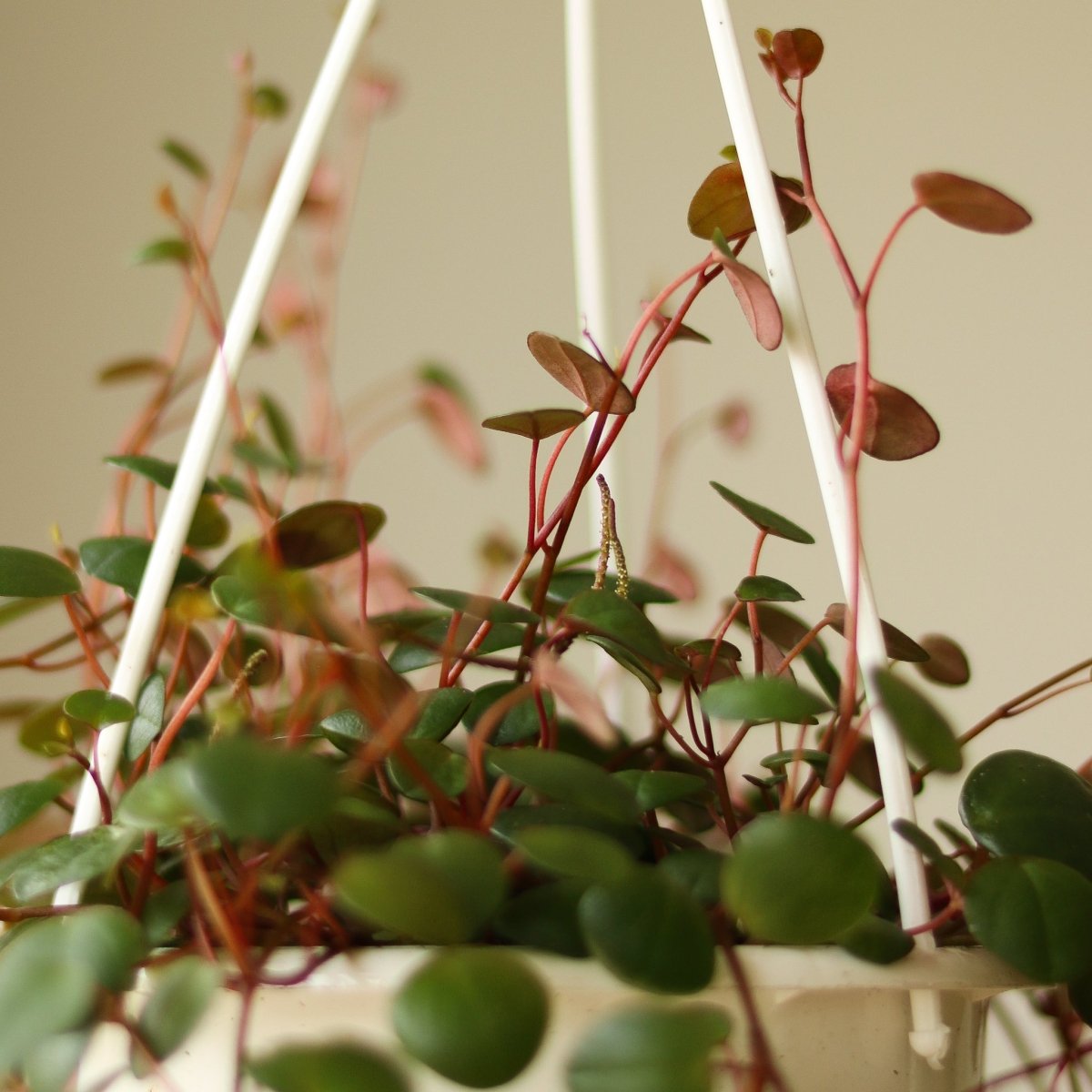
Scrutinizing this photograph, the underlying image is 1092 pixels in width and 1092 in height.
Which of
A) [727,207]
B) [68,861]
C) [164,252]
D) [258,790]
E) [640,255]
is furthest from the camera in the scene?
[640,255]

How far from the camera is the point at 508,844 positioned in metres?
0.43

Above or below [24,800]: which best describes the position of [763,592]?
above

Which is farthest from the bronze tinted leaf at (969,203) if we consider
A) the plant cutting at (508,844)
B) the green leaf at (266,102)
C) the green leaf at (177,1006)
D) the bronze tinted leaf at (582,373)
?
the green leaf at (266,102)

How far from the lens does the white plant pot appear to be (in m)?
0.35

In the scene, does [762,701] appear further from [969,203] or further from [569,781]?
[969,203]

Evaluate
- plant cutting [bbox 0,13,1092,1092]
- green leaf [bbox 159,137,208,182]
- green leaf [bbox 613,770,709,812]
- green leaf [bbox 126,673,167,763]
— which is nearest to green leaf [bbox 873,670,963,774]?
plant cutting [bbox 0,13,1092,1092]

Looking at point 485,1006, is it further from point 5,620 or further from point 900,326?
point 900,326

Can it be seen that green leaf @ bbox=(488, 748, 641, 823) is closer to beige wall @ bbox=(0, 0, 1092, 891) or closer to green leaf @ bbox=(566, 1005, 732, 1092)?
green leaf @ bbox=(566, 1005, 732, 1092)

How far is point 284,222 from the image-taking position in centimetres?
51

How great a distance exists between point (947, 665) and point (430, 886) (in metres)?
0.37

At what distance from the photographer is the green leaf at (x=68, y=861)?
1.27ft

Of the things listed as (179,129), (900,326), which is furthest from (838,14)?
(179,129)

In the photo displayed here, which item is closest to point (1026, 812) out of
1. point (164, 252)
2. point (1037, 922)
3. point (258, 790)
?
point (1037, 922)

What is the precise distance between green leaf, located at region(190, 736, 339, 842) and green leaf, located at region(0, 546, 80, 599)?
0.21 m
